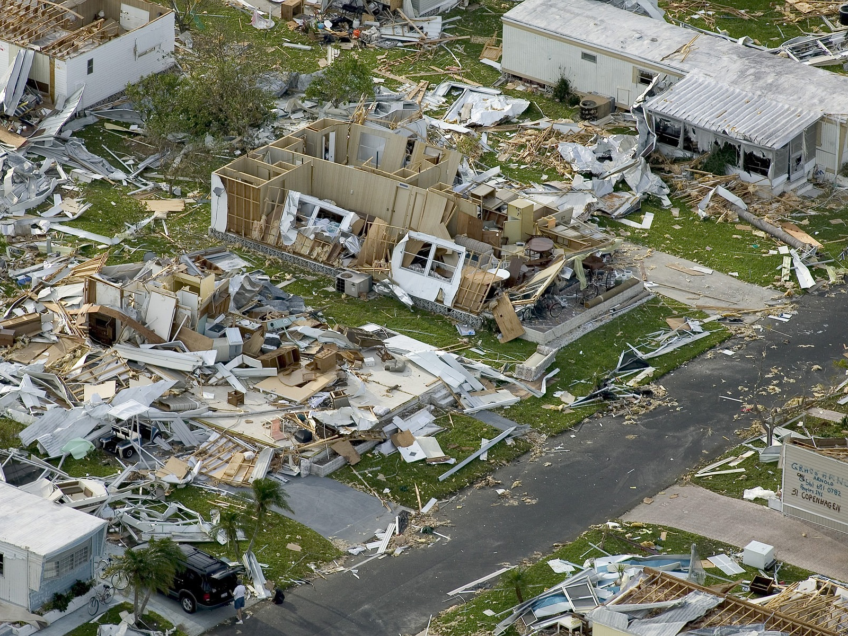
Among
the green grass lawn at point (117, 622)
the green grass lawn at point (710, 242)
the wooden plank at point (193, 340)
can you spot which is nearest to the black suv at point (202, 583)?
the green grass lawn at point (117, 622)

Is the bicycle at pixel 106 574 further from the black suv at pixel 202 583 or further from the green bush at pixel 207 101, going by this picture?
the green bush at pixel 207 101

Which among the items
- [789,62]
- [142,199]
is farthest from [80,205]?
[789,62]

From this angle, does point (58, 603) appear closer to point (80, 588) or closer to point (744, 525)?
point (80, 588)

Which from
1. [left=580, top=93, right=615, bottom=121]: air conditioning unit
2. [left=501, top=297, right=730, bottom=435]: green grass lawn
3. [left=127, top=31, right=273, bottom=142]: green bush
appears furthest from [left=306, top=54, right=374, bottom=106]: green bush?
[left=501, top=297, right=730, bottom=435]: green grass lawn

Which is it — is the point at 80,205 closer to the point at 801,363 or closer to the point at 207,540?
the point at 207,540

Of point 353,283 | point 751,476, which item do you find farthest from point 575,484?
point 353,283

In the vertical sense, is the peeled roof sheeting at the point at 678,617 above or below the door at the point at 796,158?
above
